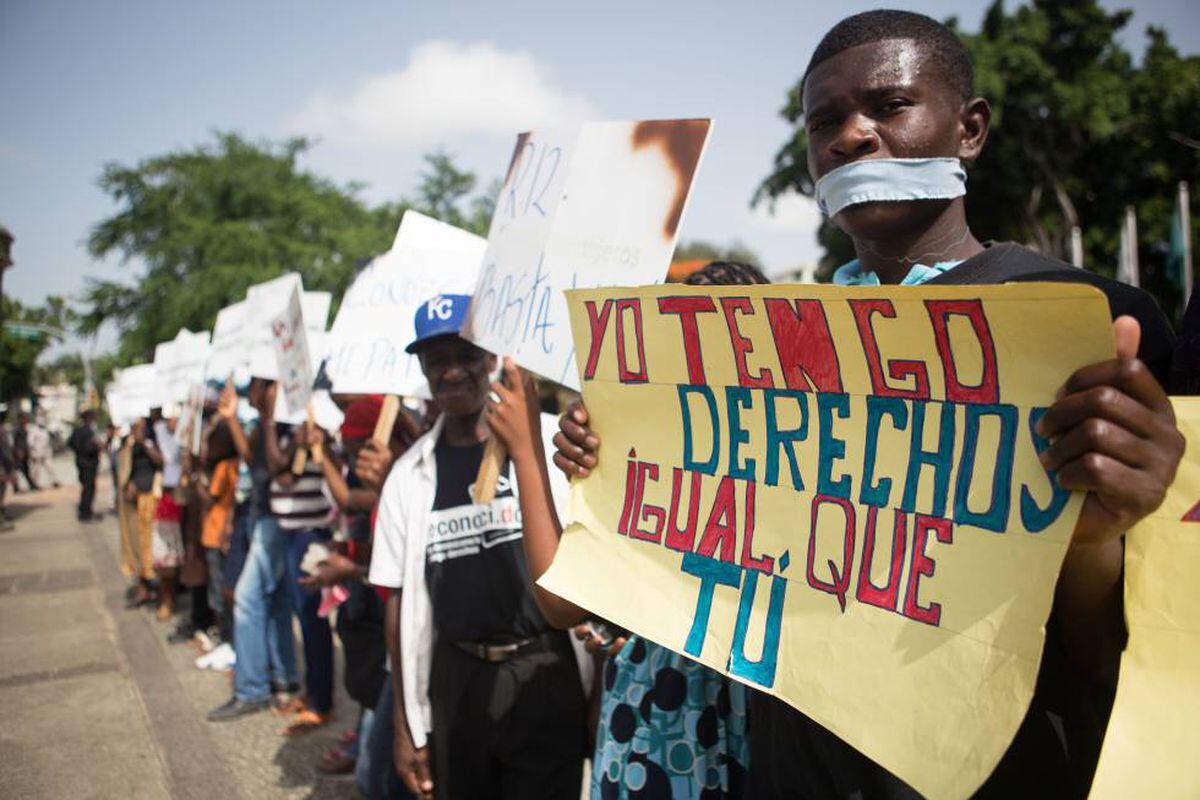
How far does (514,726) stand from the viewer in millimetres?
2264

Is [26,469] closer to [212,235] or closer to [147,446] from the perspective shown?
[212,235]

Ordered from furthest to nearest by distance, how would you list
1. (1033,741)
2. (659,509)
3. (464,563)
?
(464,563) → (659,509) → (1033,741)

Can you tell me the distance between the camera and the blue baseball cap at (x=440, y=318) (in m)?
2.65

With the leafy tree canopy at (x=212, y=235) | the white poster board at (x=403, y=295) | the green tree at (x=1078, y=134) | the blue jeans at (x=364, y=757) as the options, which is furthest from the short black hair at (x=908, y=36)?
the leafy tree canopy at (x=212, y=235)

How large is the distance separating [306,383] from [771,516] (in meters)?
3.31

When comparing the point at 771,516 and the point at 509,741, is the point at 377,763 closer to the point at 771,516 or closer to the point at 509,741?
the point at 509,741

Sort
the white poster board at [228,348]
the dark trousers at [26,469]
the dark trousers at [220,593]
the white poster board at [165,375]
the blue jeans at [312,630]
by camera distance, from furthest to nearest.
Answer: the dark trousers at [26,469], the white poster board at [165,375], the dark trousers at [220,593], the white poster board at [228,348], the blue jeans at [312,630]

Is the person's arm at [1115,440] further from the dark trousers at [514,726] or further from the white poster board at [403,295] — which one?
the white poster board at [403,295]

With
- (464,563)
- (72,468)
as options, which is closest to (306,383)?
(464,563)

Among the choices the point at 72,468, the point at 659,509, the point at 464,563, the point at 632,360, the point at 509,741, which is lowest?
the point at 72,468

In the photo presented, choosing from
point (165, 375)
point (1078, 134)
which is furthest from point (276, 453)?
point (1078, 134)

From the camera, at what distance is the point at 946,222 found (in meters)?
1.31

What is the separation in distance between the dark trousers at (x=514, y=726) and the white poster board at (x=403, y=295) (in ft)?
4.49

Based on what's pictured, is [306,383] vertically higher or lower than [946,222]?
lower
